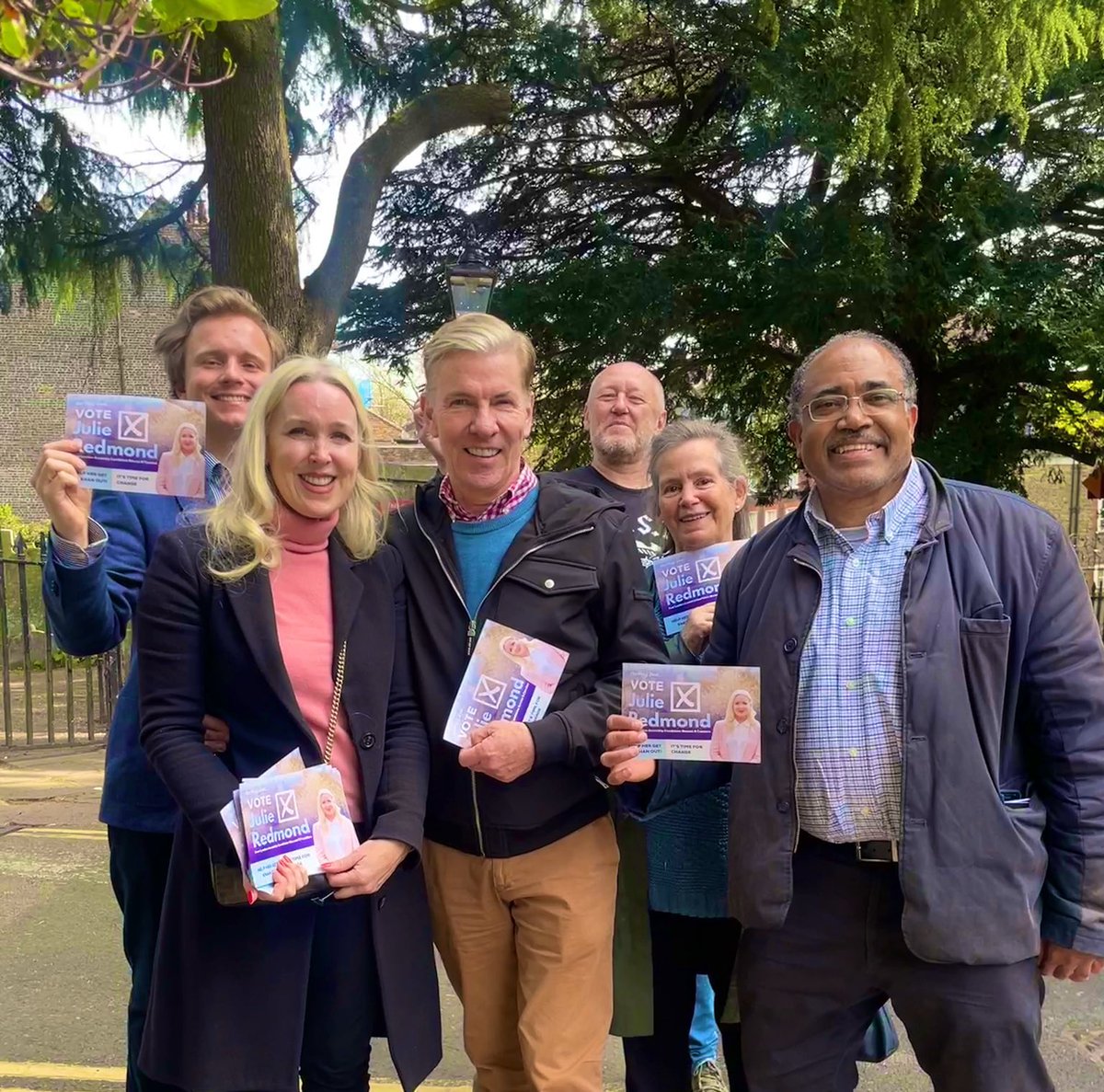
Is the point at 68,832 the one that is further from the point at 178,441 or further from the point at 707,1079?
the point at 178,441

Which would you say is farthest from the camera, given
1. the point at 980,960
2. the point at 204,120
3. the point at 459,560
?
the point at 204,120

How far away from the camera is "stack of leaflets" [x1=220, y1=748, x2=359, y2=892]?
184 centimetres

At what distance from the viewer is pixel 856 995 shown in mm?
2117

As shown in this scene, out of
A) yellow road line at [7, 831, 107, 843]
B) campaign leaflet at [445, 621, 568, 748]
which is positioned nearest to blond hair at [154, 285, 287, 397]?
campaign leaflet at [445, 621, 568, 748]

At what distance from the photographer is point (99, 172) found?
8.15 metres

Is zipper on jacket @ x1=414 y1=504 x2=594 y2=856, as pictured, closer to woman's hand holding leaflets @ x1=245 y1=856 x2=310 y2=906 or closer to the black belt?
woman's hand holding leaflets @ x1=245 y1=856 x2=310 y2=906

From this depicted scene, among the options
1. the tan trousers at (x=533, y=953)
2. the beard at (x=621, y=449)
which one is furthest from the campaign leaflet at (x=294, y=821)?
the beard at (x=621, y=449)

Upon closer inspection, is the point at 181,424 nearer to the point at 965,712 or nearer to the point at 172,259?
the point at 965,712

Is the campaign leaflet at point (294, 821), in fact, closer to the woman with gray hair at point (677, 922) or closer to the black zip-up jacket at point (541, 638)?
the black zip-up jacket at point (541, 638)

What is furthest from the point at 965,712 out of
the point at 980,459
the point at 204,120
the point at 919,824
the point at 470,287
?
the point at 980,459

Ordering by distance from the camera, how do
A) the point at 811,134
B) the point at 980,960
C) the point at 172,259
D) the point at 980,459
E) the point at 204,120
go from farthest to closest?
the point at 980,459
the point at 172,259
the point at 811,134
the point at 204,120
the point at 980,960

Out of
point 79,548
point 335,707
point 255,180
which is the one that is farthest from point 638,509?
point 255,180

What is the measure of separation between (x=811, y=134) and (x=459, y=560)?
23.8 feet

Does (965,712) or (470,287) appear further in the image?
(470,287)
